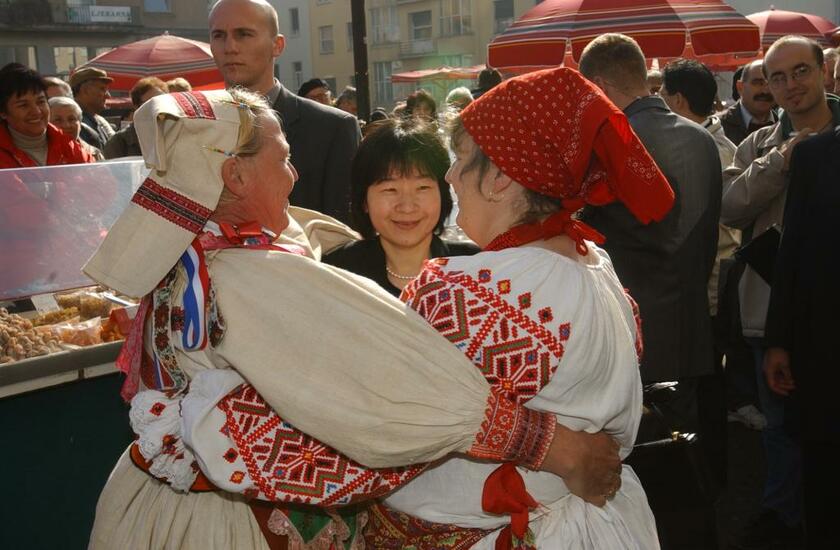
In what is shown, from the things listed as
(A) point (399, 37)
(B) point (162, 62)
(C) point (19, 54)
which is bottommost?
(B) point (162, 62)

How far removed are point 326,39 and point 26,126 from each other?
5081 cm

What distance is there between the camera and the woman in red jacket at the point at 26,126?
5.68m

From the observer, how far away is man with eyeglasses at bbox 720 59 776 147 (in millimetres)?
7219

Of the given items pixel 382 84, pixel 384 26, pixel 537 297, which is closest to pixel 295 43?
pixel 384 26

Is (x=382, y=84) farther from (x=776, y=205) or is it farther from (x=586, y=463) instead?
(x=586, y=463)

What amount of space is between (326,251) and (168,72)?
9370 millimetres

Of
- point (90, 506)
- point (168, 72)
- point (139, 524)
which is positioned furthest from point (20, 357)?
point (168, 72)

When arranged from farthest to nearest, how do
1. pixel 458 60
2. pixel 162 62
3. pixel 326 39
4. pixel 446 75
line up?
pixel 326 39, pixel 458 60, pixel 446 75, pixel 162 62

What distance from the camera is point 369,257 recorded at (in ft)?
9.73

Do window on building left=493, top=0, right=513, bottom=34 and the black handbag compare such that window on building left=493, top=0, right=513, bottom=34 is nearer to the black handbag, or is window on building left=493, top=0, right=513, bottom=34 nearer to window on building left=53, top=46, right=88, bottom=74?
window on building left=53, top=46, right=88, bottom=74

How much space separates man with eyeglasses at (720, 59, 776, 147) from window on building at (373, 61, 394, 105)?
152 feet

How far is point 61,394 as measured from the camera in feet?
10.8

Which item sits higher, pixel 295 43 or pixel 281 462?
pixel 295 43

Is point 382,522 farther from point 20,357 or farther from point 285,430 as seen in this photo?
point 20,357
